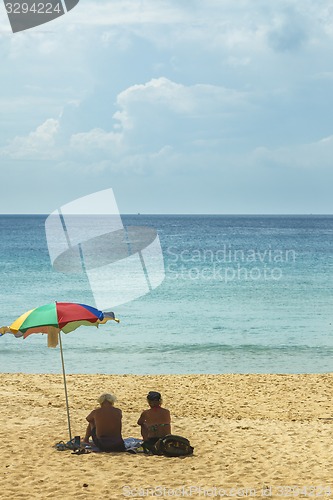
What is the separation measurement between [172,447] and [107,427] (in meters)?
0.96

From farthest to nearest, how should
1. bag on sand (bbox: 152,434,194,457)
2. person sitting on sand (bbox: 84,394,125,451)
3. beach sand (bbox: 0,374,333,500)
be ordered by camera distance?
person sitting on sand (bbox: 84,394,125,451)
bag on sand (bbox: 152,434,194,457)
beach sand (bbox: 0,374,333,500)

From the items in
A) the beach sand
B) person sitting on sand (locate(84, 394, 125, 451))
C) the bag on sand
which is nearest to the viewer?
the beach sand

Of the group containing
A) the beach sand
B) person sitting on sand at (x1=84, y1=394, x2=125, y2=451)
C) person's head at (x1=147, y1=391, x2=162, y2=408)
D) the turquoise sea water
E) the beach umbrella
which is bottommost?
the turquoise sea water

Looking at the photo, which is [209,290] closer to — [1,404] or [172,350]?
[172,350]

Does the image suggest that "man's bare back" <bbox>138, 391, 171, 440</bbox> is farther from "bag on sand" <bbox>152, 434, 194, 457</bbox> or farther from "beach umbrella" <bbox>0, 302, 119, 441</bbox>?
"beach umbrella" <bbox>0, 302, 119, 441</bbox>

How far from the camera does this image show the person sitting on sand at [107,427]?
9516 mm

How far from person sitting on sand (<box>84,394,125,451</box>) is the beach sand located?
0.58ft

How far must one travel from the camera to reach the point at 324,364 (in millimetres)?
19969

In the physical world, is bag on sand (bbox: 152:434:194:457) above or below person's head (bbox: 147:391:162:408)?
below

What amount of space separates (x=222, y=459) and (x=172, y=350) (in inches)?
519

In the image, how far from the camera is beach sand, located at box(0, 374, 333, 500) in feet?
26.5

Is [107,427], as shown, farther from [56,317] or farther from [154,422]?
[56,317]

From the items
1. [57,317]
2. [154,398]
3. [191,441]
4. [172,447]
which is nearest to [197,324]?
[191,441]

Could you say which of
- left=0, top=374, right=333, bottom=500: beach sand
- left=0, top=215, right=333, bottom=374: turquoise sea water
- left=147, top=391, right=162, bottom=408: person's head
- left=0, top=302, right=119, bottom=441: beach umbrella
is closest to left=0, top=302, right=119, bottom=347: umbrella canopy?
left=0, top=302, right=119, bottom=441: beach umbrella
